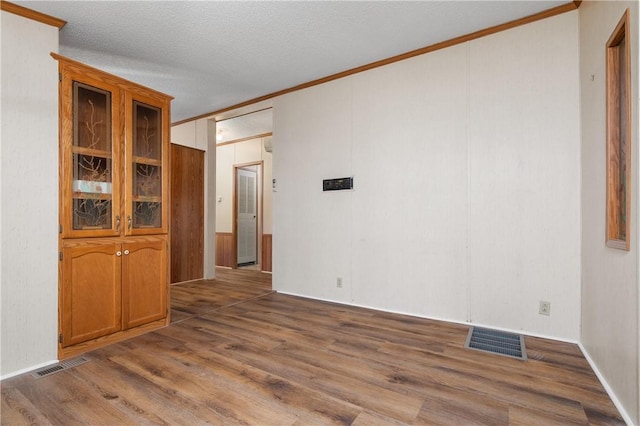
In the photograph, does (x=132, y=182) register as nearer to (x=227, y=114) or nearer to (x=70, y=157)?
(x=70, y=157)

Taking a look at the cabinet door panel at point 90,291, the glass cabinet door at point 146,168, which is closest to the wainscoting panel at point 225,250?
the glass cabinet door at point 146,168

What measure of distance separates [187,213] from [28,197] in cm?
303

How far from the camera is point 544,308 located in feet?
9.09

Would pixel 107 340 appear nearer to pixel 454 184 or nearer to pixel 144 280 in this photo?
pixel 144 280

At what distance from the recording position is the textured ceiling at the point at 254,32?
8.63ft

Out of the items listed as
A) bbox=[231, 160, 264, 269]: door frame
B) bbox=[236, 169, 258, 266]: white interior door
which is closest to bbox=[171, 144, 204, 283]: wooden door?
bbox=[231, 160, 264, 269]: door frame

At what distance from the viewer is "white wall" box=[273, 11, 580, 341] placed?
8.98 ft

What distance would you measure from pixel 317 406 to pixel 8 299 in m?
2.33

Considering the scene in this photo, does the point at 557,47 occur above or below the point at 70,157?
above

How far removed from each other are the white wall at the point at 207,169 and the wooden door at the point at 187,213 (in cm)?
7

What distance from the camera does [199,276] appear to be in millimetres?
5512

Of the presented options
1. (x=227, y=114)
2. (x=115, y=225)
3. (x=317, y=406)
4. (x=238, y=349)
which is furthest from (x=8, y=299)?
(x=227, y=114)

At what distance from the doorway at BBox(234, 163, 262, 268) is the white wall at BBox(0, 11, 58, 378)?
426 centimetres

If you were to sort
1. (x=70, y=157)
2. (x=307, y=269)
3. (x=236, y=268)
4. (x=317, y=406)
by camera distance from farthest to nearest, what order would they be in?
(x=236, y=268)
(x=307, y=269)
(x=70, y=157)
(x=317, y=406)
